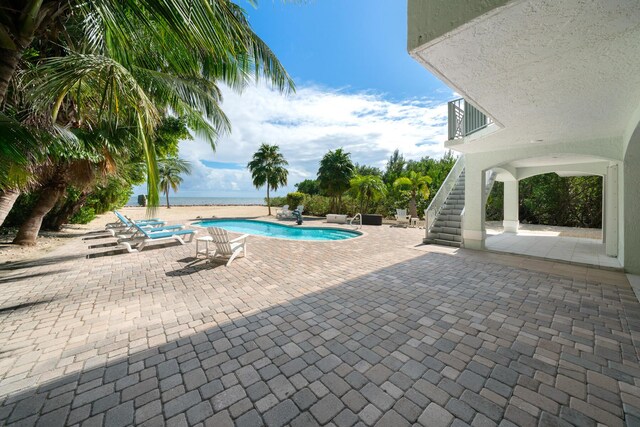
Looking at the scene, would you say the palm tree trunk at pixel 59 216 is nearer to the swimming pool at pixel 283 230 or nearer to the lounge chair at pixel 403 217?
the swimming pool at pixel 283 230

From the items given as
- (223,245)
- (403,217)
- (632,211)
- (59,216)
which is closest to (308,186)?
(403,217)

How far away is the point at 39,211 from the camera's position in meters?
7.93

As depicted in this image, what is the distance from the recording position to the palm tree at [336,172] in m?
19.3

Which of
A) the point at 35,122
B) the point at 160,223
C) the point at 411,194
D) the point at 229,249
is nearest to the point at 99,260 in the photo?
the point at 229,249

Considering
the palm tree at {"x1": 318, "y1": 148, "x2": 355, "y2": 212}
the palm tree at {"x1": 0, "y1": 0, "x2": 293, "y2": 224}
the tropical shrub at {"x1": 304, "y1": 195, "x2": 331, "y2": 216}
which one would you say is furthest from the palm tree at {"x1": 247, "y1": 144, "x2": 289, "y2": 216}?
the palm tree at {"x1": 0, "y1": 0, "x2": 293, "y2": 224}

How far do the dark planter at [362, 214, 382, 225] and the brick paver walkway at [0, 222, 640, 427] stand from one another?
9881 mm

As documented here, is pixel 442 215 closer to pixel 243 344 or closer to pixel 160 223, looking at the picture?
pixel 243 344

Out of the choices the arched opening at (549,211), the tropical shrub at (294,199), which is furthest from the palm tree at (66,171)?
the tropical shrub at (294,199)

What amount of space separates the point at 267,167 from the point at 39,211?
17.2 m

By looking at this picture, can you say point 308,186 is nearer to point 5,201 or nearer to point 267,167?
point 267,167

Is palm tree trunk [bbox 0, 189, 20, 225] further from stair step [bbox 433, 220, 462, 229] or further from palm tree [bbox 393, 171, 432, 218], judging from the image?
palm tree [bbox 393, 171, 432, 218]

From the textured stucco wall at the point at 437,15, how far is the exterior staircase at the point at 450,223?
822 cm

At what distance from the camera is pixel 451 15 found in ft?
7.09

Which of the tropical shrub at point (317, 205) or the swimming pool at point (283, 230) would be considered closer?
the swimming pool at point (283, 230)
